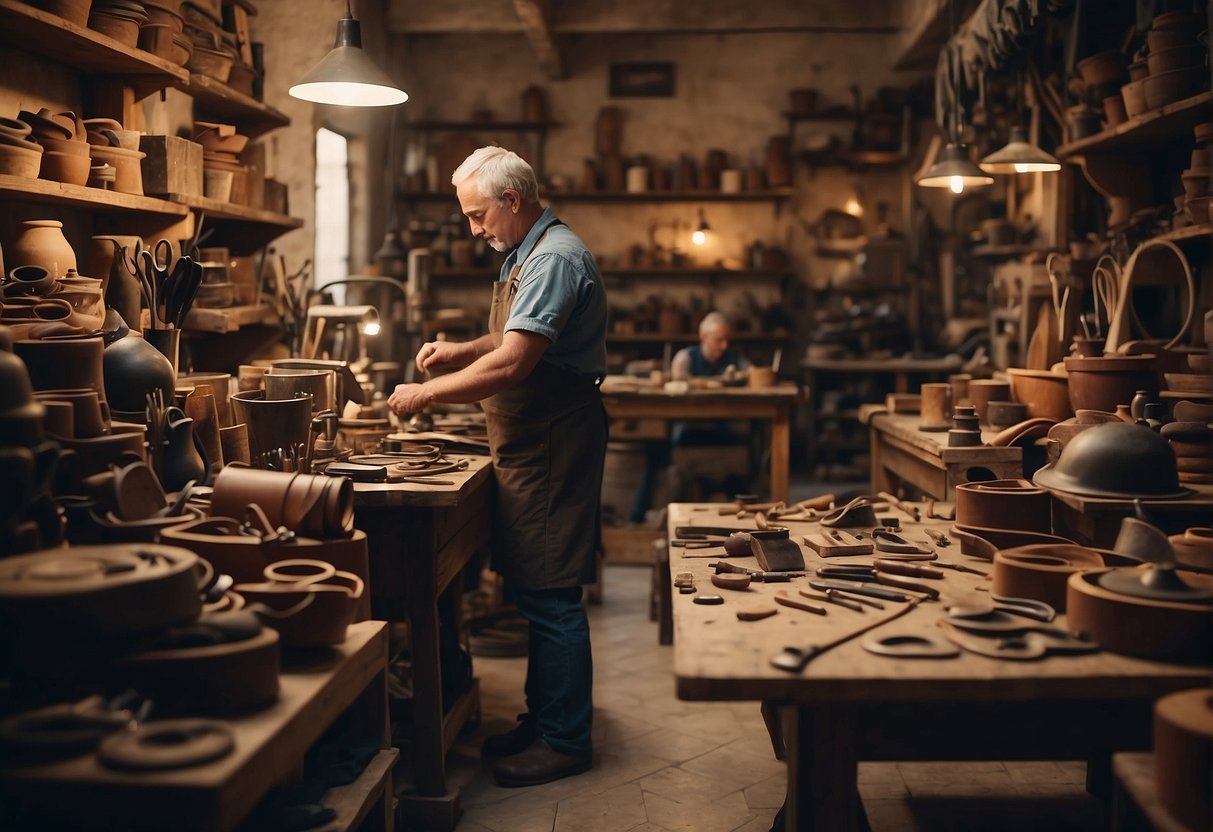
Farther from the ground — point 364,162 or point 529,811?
point 364,162

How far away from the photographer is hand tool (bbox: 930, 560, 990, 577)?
2561 millimetres

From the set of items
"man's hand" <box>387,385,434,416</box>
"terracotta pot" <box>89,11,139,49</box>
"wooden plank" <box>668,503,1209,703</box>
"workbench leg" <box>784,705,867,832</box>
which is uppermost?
"terracotta pot" <box>89,11,139,49</box>

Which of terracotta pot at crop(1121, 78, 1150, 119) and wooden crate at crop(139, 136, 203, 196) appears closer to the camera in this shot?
wooden crate at crop(139, 136, 203, 196)

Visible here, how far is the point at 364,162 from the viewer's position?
8562mm

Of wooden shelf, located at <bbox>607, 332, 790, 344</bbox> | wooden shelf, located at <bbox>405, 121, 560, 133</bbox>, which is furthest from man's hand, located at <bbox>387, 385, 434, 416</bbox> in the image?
wooden shelf, located at <bbox>405, 121, 560, 133</bbox>

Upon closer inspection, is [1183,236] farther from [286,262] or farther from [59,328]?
[286,262]

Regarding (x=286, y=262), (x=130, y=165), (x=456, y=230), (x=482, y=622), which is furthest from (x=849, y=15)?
(x=130, y=165)

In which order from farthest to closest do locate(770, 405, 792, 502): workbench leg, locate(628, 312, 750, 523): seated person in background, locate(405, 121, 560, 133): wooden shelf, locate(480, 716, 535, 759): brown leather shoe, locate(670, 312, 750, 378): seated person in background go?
locate(405, 121, 560, 133): wooden shelf
locate(670, 312, 750, 378): seated person in background
locate(628, 312, 750, 523): seated person in background
locate(770, 405, 792, 502): workbench leg
locate(480, 716, 535, 759): brown leather shoe

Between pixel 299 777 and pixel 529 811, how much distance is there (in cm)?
95

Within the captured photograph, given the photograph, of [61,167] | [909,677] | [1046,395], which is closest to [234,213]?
[61,167]

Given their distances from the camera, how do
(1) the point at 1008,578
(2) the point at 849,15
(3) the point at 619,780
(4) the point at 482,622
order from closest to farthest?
(1) the point at 1008,578, (3) the point at 619,780, (4) the point at 482,622, (2) the point at 849,15

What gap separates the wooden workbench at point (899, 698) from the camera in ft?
6.05

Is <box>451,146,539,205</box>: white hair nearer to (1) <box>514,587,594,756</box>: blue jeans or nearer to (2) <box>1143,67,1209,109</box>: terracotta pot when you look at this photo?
(1) <box>514,587,594,756</box>: blue jeans

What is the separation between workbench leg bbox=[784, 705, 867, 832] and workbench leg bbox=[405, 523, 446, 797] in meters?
1.49
